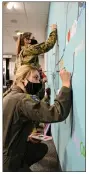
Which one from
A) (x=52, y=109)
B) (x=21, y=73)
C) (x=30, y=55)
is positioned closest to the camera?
(x=52, y=109)

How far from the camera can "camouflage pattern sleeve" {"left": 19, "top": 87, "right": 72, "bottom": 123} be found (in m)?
0.87

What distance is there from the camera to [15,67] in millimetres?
942

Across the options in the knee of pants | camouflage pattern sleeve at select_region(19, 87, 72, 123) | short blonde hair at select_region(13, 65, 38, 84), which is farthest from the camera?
the knee of pants

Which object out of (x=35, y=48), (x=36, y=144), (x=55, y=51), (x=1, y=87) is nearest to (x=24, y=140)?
(x=36, y=144)

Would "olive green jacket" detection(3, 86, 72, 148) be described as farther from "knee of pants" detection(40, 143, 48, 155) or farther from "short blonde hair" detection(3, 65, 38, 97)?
"knee of pants" detection(40, 143, 48, 155)

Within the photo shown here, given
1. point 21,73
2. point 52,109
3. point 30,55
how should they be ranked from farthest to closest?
1. point 30,55
2. point 21,73
3. point 52,109

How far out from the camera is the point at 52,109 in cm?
87

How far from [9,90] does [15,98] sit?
45mm

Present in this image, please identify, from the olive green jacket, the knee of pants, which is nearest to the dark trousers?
the knee of pants

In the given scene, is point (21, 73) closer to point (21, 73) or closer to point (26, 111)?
point (21, 73)

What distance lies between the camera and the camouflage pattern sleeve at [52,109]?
0.87 meters

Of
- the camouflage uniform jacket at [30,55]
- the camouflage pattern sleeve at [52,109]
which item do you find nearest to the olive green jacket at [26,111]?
the camouflage pattern sleeve at [52,109]

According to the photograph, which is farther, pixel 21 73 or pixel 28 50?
pixel 28 50

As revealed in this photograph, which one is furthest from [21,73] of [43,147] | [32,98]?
[43,147]
